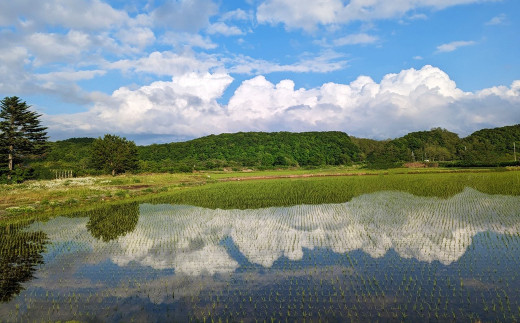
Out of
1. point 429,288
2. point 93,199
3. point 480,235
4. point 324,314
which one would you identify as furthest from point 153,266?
point 93,199

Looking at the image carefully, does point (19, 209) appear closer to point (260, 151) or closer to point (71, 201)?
point (71, 201)

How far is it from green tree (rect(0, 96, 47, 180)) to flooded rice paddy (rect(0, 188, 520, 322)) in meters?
33.5

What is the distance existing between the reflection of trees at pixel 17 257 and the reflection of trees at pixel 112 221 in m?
2.62

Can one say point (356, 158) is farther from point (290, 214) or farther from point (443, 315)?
point (443, 315)

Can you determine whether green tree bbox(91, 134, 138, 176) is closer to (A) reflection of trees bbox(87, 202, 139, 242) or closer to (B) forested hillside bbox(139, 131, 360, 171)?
(A) reflection of trees bbox(87, 202, 139, 242)

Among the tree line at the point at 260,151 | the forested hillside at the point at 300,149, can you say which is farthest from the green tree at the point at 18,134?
the forested hillside at the point at 300,149

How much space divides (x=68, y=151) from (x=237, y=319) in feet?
397

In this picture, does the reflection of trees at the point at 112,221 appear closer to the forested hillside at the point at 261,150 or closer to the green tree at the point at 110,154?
the green tree at the point at 110,154

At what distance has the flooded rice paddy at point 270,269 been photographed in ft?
27.5

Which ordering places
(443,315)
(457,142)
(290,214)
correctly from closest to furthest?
(443,315), (290,214), (457,142)

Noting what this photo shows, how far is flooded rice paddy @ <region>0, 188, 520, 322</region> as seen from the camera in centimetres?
838

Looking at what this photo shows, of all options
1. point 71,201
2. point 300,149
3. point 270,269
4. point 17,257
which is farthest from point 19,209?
point 300,149

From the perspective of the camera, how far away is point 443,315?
7.73m

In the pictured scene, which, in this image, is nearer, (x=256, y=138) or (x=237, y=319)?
(x=237, y=319)
